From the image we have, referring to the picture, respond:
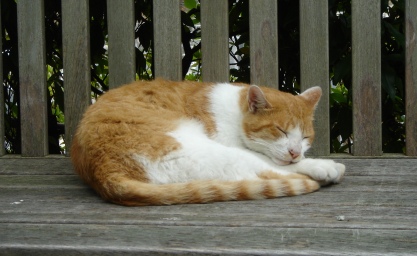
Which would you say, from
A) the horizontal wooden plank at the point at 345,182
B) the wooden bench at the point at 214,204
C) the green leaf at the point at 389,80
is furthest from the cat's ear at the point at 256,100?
the green leaf at the point at 389,80

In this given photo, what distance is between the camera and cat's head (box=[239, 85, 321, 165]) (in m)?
2.62

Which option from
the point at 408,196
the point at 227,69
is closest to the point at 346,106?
the point at 227,69

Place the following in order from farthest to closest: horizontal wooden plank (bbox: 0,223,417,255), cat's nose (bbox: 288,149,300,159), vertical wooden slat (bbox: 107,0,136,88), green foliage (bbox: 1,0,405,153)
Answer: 1. green foliage (bbox: 1,0,405,153)
2. vertical wooden slat (bbox: 107,0,136,88)
3. cat's nose (bbox: 288,149,300,159)
4. horizontal wooden plank (bbox: 0,223,417,255)

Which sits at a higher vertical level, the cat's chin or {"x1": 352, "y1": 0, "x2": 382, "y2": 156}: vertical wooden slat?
{"x1": 352, "y1": 0, "x2": 382, "y2": 156}: vertical wooden slat

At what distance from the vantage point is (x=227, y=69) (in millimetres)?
3021

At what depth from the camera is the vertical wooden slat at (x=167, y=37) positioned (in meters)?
2.99

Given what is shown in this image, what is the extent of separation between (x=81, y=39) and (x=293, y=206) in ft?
5.09

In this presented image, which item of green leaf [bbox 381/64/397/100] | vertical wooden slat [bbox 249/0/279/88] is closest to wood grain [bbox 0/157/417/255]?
green leaf [bbox 381/64/397/100]

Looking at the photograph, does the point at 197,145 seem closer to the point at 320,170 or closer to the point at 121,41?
the point at 320,170

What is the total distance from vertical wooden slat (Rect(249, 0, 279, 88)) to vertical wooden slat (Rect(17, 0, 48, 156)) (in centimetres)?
110

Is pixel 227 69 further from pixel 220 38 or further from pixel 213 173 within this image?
pixel 213 173

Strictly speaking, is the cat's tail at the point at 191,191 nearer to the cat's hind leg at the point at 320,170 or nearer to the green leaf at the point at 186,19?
the cat's hind leg at the point at 320,170

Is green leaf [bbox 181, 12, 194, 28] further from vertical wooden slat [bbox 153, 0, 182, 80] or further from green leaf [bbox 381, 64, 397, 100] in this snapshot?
green leaf [bbox 381, 64, 397, 100]

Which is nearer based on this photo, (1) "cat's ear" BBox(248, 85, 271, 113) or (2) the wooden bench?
(2) the wooden bench
